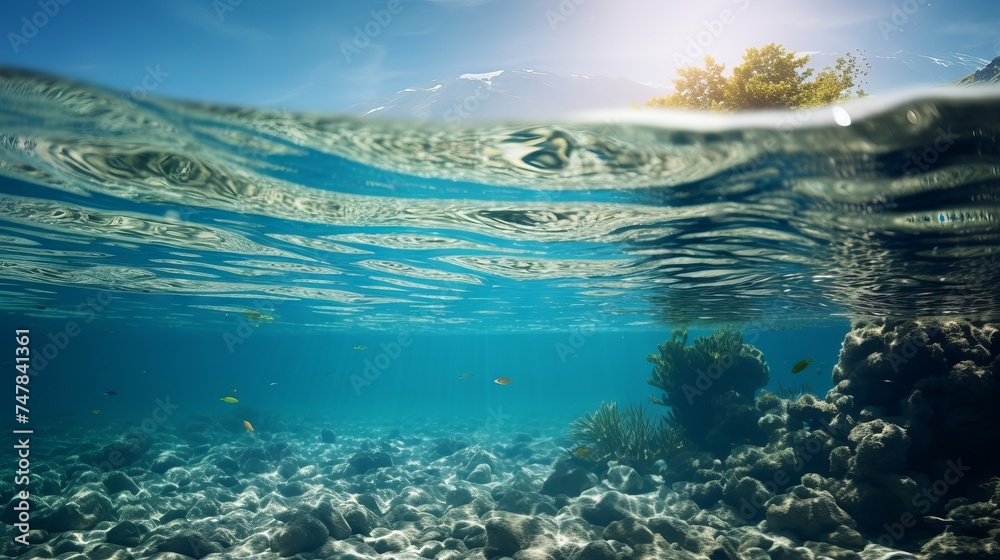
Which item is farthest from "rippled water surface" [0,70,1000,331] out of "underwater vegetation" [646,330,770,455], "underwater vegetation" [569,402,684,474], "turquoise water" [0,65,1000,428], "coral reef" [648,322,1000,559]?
"underwater vegetation" [569,402,684,474]

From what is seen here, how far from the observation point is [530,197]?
9914 mm

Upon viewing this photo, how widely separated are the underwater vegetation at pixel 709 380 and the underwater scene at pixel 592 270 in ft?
0.34

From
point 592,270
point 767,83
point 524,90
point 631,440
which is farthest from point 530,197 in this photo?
point 524,90

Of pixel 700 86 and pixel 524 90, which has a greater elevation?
pixel 524 90

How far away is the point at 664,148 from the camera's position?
296 inches

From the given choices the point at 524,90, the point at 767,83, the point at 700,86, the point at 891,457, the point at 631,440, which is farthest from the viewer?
the point at 524,90

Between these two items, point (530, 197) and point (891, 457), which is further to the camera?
point (891, 457)

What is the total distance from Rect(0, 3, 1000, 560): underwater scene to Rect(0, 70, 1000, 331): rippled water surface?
72mm

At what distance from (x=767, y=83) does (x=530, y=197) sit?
8.62 meters

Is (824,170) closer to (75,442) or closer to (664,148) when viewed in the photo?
(664,148)

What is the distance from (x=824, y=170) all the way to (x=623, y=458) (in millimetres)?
12421

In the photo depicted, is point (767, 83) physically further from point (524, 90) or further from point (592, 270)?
point (524, 90)

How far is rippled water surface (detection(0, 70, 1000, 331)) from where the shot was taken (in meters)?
7.07

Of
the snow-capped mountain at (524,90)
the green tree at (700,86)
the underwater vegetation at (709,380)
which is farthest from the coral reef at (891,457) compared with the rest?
the snow-capped mountain at (524,90)
